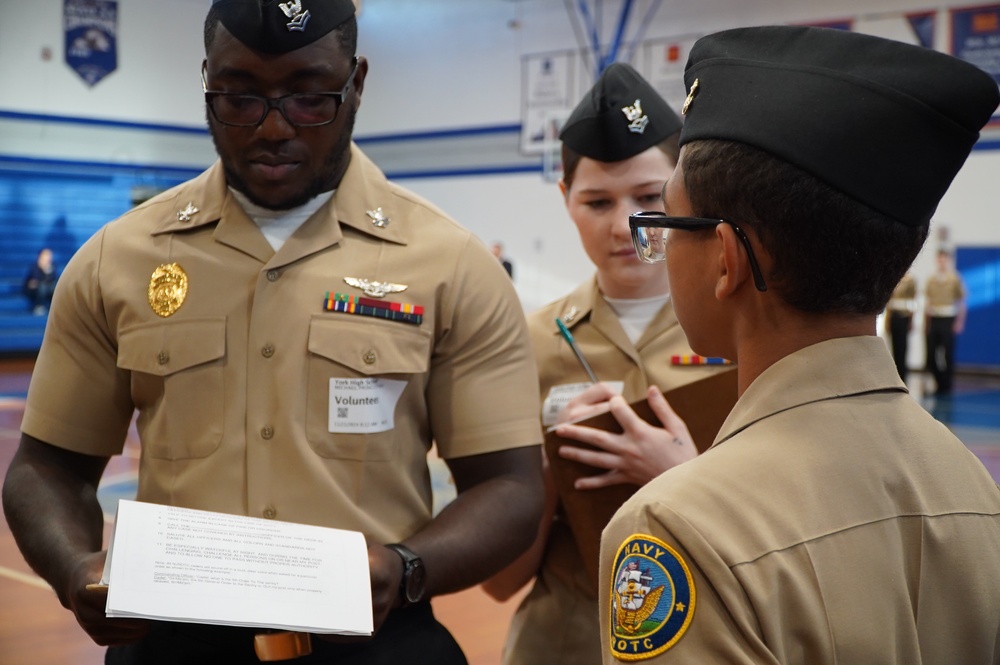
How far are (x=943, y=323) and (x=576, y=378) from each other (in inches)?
446

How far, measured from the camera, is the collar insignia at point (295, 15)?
1636mm

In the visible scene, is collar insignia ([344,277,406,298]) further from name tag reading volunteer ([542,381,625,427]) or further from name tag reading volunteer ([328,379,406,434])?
name tag reading volunteer ([542,381,625,427])

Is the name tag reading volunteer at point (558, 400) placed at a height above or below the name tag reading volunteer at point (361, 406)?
below

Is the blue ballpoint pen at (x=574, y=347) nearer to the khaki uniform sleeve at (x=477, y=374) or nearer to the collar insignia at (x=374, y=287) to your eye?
the khaki uniform sleeve at (x=477, y=374)

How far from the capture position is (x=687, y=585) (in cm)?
93

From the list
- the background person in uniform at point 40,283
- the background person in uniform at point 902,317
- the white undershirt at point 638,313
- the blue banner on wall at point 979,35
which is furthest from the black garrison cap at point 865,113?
the background person in uniform at point 40,283

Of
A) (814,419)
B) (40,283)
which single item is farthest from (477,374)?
(40,283)

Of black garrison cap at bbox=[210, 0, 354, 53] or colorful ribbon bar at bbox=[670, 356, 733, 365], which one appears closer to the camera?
black garrison cap at bbox=[210, 0, 354, 53]

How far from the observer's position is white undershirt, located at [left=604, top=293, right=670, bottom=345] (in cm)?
213

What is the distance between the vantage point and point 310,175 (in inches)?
69.6

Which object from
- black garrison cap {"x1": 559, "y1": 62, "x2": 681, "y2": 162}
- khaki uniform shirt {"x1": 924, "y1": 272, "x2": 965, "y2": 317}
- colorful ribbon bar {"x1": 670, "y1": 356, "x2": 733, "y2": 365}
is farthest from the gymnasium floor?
khaki uniform shirt {"x1": 924, "y1": 272, "x2": 965, "y2": 317}

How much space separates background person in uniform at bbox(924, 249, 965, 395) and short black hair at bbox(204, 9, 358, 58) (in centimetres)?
1169

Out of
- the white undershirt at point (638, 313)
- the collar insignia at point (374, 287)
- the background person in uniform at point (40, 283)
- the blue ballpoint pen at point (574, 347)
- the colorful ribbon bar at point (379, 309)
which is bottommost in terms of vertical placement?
the background person in uniform at point (40, 283)

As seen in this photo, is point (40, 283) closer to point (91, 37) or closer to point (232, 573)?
point (91, 37)
